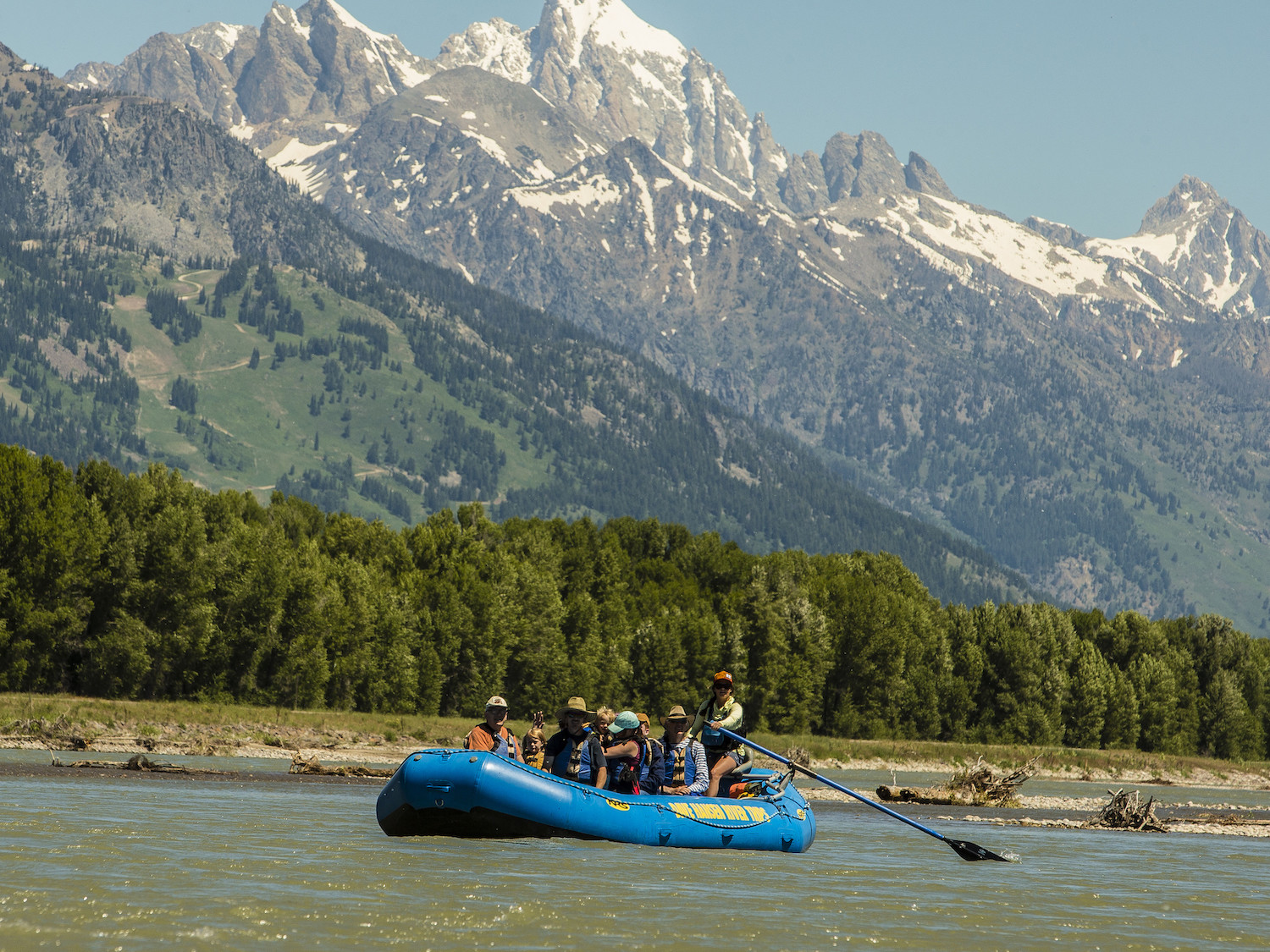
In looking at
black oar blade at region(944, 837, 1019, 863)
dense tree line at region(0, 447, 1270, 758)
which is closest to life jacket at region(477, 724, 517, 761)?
black oar blade at region(944, 837, 1019, 863)

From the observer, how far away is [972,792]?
226 ft

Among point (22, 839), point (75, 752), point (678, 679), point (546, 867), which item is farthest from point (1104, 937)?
point (678, 679)

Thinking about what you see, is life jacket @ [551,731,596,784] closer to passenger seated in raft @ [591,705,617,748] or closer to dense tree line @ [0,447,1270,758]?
passenger seated in raft @ [591,705,617,748]

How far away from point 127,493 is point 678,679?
50180 mm

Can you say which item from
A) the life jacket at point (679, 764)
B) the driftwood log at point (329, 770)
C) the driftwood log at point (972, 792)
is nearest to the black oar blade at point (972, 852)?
→ the life jacket at point (679, 764)

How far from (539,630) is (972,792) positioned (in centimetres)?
6115

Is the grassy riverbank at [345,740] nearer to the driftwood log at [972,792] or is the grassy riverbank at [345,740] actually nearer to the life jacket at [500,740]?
the driftwood log at [972,792]

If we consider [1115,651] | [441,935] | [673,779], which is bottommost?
[441,935]

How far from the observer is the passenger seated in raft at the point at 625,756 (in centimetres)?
3728

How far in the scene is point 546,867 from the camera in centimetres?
3369

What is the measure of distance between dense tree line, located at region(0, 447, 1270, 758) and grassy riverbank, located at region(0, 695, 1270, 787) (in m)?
4.65

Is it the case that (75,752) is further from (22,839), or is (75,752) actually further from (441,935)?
(441,935)

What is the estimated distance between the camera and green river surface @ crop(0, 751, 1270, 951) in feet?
83.6

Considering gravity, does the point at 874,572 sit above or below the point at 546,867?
above
